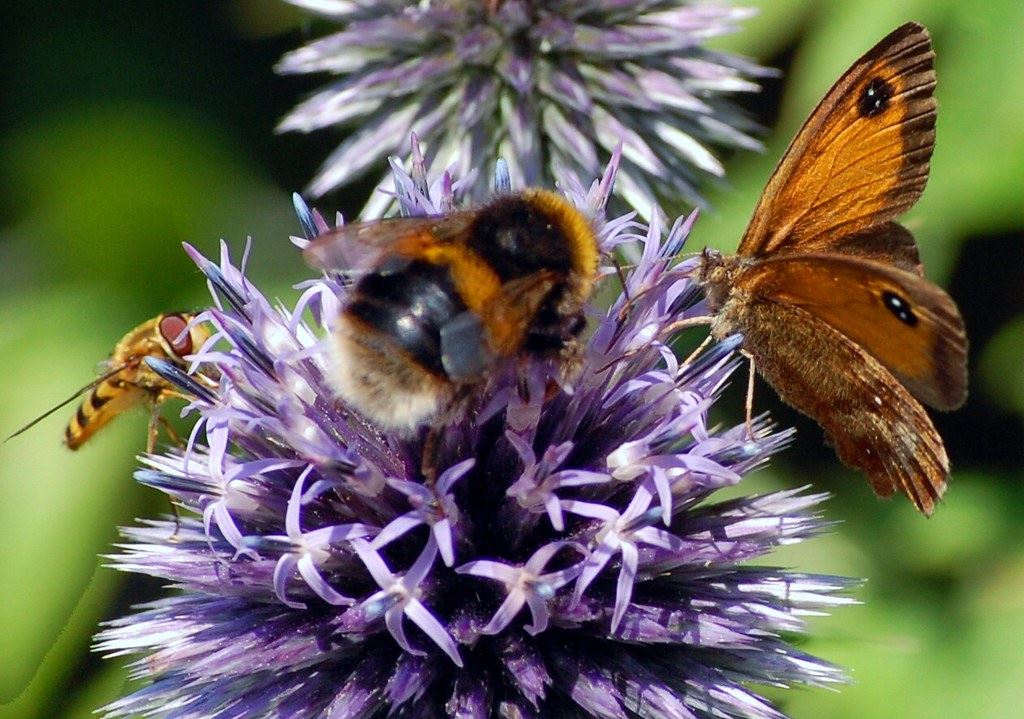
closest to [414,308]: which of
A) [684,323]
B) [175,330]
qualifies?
[684,323]

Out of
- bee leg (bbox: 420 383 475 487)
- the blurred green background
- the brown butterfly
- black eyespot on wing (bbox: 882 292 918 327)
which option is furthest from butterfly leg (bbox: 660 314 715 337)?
the blurred green background

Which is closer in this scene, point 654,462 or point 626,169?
point 654,462

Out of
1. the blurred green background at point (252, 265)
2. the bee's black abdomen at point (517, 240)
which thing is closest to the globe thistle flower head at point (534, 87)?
the blurred green background at point (252, 265)

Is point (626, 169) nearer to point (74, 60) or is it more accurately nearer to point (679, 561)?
A: point (679, 561)

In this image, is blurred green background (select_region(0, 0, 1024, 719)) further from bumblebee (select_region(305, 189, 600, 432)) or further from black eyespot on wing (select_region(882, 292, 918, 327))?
Answer: bumblebee (select_region(305, 189, 600, 432))

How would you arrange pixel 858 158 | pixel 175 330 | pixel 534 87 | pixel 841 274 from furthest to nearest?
pixel 534 87, pixel 175 330, pixel 858 158, pixel 841 274

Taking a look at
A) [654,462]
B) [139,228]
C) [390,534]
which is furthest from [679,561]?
[139,228]

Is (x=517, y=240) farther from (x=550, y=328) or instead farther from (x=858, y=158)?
(x=858, y=158)
